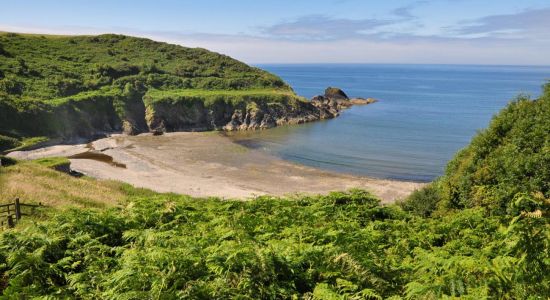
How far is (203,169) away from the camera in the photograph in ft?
170

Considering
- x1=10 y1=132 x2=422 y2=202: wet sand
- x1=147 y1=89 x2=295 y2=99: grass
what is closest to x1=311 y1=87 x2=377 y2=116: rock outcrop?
x1=147 y1=89 x2=295 y2=99: grass

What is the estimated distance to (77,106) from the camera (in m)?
74.9

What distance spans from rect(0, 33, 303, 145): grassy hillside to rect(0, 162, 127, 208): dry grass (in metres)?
29.2

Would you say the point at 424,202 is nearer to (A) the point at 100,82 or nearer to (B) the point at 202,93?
(B) the point at 202,93

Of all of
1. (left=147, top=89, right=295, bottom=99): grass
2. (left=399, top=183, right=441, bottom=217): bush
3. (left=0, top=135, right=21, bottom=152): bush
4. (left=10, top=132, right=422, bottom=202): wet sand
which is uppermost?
(left=147, top=89, right=295, bottom=99): grass

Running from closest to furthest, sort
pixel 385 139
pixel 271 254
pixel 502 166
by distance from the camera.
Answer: pixel 271 254 < pixel 502 166 < pixel 385 139

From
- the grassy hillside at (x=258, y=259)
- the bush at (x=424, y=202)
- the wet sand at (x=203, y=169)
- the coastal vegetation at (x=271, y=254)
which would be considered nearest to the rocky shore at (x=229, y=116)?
the wet sand at (x=203, y=169)

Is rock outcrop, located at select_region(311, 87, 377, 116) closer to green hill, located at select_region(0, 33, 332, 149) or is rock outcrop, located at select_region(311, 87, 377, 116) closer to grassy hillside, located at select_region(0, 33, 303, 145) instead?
green hill, located at select_region(0, 33, 332, 149)

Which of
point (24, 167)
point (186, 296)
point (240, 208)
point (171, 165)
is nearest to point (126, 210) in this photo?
point (240, 208)

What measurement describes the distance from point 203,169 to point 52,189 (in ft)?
79.4

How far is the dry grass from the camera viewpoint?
24.8 m

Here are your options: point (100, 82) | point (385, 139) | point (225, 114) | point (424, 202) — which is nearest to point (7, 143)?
point (100, 82)

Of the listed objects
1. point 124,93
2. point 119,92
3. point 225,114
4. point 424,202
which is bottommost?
point 424,202

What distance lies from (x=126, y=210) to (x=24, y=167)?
3147 cm
